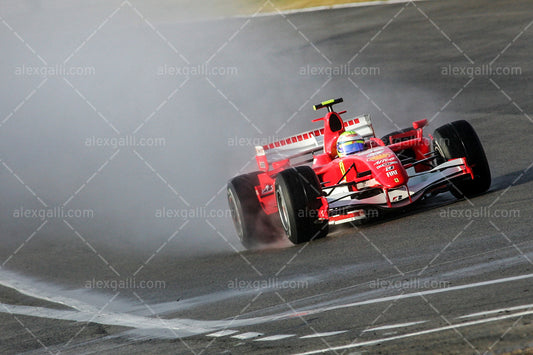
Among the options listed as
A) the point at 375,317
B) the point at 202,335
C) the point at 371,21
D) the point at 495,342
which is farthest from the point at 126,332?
the point at 371,21

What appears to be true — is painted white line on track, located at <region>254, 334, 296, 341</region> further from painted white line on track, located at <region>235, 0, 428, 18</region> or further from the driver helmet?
painted white line on track, located at <region>235, 0, 428, 18</region>

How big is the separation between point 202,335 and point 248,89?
772 inches
